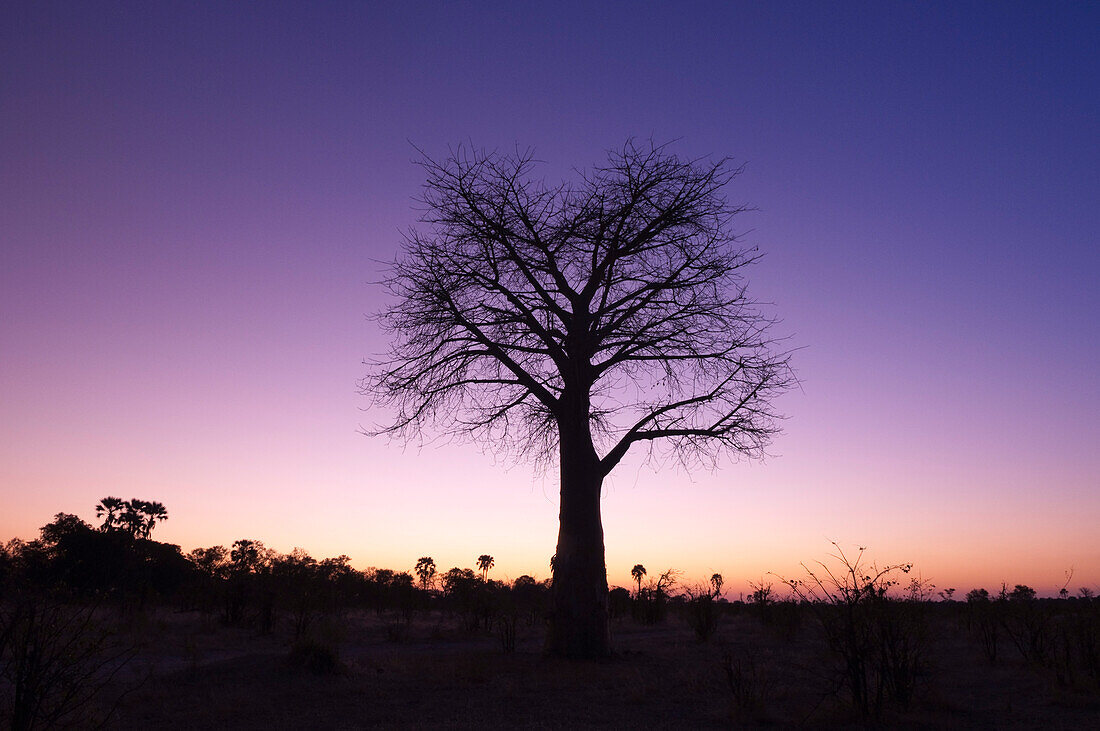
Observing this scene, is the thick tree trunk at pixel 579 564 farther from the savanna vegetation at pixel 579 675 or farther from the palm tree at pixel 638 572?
the palm tree at pixel 638 572

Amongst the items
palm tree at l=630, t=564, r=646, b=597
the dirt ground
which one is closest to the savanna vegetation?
the dirt ground

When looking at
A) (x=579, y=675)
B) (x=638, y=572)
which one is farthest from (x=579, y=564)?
(x=638, y=572)

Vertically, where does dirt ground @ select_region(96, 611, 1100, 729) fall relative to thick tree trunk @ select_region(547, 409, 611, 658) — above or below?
below

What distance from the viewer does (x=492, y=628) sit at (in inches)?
753

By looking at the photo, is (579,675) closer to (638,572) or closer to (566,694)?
(566,694)

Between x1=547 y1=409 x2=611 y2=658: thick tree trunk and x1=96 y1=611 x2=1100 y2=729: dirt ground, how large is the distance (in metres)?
0.40

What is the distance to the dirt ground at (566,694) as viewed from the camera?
6.30m

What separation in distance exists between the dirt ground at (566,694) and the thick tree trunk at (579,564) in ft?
1.32

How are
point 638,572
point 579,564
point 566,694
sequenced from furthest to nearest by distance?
1. point 638,572
2. point 579,564
3. point 566,694

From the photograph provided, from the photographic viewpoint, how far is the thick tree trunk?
31.8 feet

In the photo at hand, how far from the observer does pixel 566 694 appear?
7652mm

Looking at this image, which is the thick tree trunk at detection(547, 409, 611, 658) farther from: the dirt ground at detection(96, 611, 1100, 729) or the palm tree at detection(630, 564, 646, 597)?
the palm tree at detection(630, 564, 646, 597)

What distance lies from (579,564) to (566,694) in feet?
7.61

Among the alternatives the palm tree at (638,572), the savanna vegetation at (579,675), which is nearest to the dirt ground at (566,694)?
the savanna vegetation at (579,675)
